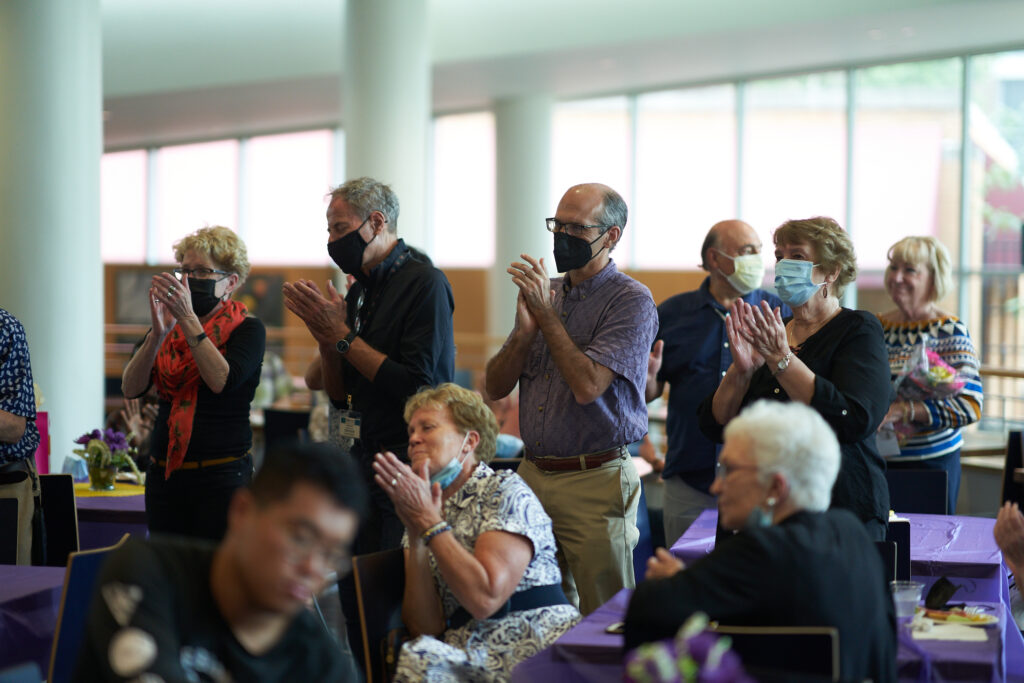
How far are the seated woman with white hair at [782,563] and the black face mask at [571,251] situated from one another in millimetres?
1242

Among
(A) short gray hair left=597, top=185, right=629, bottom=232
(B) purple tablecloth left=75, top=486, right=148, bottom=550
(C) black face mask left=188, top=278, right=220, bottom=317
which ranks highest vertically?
(A) short gray hair left=597, top=185, right=629, bottom=232

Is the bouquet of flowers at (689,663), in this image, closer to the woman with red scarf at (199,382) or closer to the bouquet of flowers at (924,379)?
the woman with red scarf at (199,382)

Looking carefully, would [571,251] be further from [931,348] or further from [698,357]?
[931,348]

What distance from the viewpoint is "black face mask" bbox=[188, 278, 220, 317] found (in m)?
3.70

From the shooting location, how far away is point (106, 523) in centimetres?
396

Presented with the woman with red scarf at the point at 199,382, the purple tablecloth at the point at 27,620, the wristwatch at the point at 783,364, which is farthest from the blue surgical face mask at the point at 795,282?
the purple tablecloth at the point at 27,620

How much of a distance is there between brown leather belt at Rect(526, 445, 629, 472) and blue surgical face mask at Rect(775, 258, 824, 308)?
2.09 feet

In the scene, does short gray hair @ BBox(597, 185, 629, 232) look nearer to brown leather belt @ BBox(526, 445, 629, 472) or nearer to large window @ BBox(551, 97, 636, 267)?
brown leather belt @ BBox(526, 445, 629, 472)

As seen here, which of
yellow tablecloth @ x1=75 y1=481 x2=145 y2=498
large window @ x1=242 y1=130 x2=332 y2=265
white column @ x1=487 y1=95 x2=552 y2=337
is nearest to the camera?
yellow tablecloth @ x1=75 y1=481 x2=145 y2=498

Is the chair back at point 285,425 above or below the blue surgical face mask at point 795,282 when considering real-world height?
below

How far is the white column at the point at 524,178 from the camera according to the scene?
37.7ft

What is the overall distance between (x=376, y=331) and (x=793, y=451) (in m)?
1.80

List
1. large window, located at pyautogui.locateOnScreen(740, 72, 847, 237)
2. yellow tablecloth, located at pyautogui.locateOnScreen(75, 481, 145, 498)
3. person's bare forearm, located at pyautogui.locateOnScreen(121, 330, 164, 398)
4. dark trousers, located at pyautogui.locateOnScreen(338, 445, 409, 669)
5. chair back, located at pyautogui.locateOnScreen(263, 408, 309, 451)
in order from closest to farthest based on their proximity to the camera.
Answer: dark trousers, located at pyautogui.locateOnScreen(338, 445, 409, 669)
person's bare forearm, located at pyautogui.locateOnScreen(121, 330, 164, 398)
yellow tablecloth, located at pyautogui.locateOnScreen(75, 481, 145, 498)
chair back, located at pyautogui.locateOnScreen(263, 408, 309, 451)
large window, located at pyautogui.locateOnScreen(740, 72, 847, 237)

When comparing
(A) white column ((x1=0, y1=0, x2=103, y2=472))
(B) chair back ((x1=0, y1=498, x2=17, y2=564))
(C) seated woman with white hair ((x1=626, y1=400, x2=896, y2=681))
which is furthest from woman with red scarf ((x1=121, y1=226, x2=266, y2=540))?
(A) white column ((x1=0, y1=0, x2=103, y2=472))
